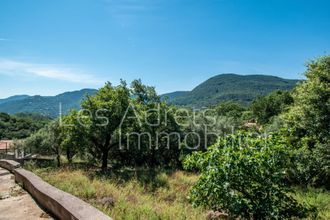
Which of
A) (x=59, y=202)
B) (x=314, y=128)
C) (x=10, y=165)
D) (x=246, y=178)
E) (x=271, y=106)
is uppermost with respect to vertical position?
(x=271, y=106)

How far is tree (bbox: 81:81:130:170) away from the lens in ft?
63.3

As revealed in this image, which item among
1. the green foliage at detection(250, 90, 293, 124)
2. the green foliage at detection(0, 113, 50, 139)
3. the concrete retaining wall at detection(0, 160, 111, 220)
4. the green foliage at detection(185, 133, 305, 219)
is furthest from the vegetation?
the green foliage at detection(0, 113, 50, 139)

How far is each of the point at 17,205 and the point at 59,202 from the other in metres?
1.66

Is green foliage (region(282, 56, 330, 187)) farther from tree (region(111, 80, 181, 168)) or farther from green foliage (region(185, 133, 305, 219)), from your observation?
tree (region(111, 80, 181, 168))

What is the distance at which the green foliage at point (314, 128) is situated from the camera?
1377cm

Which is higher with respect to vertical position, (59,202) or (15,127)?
(59,202)

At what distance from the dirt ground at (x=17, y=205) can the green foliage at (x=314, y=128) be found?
11466mm

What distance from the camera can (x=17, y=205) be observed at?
18.0ft

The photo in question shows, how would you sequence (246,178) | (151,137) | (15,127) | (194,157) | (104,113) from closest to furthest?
(246,178) → (194,157) → (104,113) → (151,137) → (15,127)

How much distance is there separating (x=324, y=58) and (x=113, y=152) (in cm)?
1861

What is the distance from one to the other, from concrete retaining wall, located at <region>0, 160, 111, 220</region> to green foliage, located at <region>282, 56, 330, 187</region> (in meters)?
11.3

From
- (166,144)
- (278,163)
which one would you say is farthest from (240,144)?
(166,144)

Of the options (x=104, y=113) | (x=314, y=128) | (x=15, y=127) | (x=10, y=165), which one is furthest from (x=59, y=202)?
(x=15, y=127)

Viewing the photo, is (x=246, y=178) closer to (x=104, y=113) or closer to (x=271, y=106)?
(x=104, y=113)
